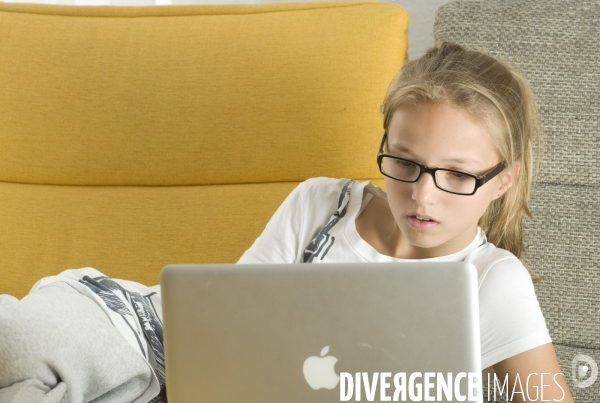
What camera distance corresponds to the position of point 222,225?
1.56 m

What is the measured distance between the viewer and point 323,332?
27.0 inches

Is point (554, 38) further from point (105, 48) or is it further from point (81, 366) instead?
point (81, 366)

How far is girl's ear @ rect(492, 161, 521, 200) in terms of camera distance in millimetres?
1195

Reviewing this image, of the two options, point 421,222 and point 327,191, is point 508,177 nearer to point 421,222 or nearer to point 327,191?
point 421,222

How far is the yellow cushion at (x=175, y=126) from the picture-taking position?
5.11 ft

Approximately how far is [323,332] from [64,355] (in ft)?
1.24

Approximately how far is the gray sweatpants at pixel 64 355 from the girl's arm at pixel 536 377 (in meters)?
0.54

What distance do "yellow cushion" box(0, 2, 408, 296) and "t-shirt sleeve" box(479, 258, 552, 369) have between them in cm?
53

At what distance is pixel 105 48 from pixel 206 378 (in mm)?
1133

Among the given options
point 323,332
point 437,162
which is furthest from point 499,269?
point 323,332

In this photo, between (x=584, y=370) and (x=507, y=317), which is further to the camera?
(x=584, y=370)

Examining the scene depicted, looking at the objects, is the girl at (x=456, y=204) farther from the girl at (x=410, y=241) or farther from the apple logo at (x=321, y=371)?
the apple logo at (x=321, y=371)

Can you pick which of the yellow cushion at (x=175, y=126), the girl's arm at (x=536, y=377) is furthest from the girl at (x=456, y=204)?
the yellow cushion at (x=175, y=126)

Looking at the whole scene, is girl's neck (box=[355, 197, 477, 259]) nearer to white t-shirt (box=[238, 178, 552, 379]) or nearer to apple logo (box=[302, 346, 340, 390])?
white t-shirt (box=[238, 178, 552, 379])
